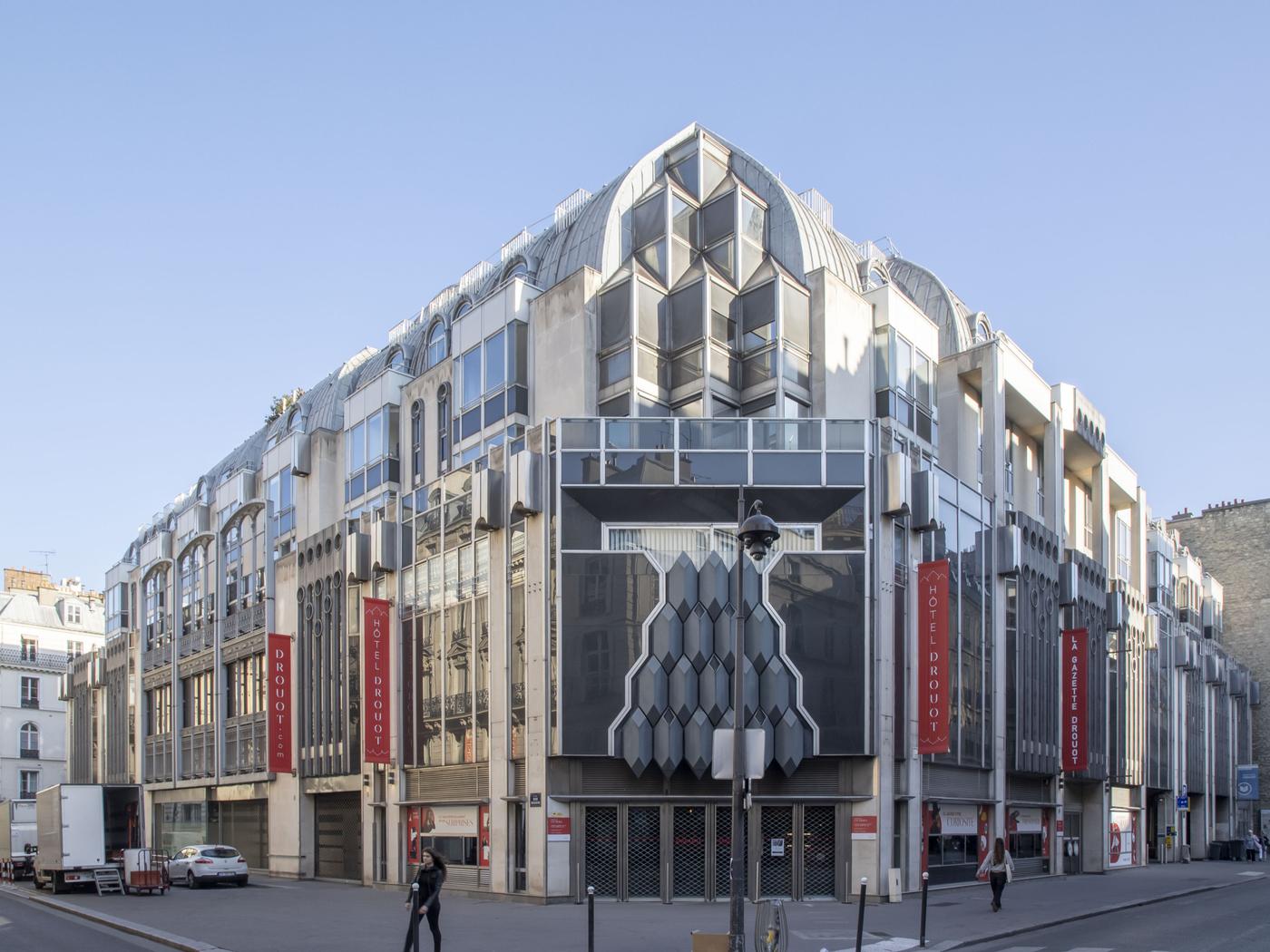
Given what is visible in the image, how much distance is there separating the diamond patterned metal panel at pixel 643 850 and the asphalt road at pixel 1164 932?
8.25 m

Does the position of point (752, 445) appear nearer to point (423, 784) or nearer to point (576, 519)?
point (576, 519)

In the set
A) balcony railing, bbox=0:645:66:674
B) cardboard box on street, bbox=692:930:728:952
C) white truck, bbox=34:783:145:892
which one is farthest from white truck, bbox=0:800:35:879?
balcony railing, bbox=0:645:66:674

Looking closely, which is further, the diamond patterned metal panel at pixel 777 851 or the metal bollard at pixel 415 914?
the diamond patterned metal panel at pixel 777 851

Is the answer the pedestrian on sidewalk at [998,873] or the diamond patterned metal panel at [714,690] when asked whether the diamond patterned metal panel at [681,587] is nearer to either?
the diamond patterned metal panel at [714,690]

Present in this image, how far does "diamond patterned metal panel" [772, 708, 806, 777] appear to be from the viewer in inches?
1024

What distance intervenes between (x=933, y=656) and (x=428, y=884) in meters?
15.0

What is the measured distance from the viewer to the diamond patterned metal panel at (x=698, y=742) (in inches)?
1019

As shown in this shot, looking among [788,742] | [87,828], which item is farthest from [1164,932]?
[87,828]

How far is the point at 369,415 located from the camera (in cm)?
3903

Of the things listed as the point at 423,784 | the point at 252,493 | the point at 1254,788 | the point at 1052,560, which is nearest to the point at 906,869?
the point at 423,784

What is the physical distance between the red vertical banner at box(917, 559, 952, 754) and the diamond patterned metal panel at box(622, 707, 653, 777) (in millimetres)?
6679

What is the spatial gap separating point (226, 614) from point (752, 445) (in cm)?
2777

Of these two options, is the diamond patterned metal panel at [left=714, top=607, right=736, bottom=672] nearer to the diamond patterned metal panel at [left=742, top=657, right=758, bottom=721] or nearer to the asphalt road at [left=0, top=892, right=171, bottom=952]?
the diamond patterned metal panel at [left=742, top=657, right=758, bottom=721]

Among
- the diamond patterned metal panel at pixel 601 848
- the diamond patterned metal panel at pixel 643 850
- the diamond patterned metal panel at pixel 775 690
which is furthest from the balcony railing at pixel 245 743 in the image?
the diamond patterned metal panel at pixel 775 690
